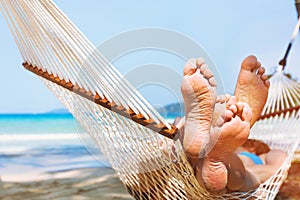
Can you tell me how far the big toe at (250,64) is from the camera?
1.27 metres

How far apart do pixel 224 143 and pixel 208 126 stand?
0.21ft

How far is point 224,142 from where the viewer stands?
103 cm

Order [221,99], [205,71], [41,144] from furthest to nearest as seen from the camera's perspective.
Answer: [41,144], [221,99], [205,71]

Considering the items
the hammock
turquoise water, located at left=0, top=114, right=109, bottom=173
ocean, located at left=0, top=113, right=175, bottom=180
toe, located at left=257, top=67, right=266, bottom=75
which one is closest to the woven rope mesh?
the hammock

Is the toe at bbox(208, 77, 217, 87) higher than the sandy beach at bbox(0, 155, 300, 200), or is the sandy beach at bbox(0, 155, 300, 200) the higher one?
the toe at bbox(208, 77, 217, 87)

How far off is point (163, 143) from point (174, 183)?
0.53ft

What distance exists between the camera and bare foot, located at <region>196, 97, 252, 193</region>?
101cm

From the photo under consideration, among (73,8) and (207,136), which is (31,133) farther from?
(207,136)

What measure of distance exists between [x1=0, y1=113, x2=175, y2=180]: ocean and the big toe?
91cm

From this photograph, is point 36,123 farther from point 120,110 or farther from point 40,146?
point 120,110

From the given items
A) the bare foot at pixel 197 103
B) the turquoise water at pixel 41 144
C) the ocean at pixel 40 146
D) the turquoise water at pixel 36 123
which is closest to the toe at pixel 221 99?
the bare foot at pixel 197 103

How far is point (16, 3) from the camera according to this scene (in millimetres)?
1180

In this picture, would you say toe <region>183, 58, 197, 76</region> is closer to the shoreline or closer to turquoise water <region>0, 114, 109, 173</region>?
the shoreline

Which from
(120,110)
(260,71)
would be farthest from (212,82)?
(260,71)
